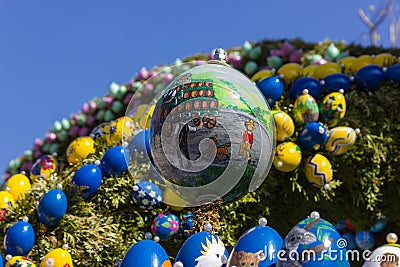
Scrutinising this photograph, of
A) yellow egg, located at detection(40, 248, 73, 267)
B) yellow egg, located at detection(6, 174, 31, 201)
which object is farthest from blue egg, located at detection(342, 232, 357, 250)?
yellow egg, located at detection(40, 248, 73, 267)

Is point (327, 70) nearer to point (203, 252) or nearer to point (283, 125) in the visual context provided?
point (283, 125)

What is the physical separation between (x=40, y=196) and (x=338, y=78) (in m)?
2.37

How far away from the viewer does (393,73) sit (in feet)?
14.5

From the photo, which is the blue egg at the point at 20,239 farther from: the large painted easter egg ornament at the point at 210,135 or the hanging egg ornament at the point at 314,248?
the hanging egg ornament at the point at 314,248

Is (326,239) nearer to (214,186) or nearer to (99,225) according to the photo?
(214,186)

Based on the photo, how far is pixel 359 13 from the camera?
15.2 meters

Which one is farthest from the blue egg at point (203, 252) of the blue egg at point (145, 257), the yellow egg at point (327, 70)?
the yellow egg at point (327, 70)

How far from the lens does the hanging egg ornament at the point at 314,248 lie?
1.80 metres

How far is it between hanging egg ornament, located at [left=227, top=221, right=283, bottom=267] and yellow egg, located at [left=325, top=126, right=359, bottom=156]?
1.99 m

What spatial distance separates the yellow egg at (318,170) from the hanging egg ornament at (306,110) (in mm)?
277

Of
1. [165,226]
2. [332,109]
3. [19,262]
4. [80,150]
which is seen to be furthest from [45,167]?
[332,109]

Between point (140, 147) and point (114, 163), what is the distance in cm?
123

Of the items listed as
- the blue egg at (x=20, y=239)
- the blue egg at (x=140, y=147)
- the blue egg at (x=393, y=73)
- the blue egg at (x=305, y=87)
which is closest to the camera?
the blue egg at (x=140, y=147)

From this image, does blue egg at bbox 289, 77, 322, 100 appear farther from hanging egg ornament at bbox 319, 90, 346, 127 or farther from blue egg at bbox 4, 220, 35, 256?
blue egg at bbox 4, 220, 35, 256
